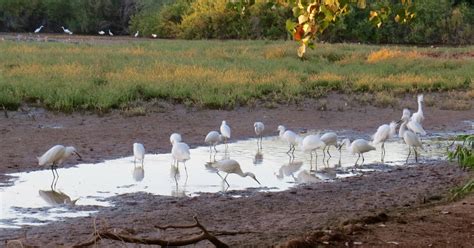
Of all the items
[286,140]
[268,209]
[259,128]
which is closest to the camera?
[268,209]

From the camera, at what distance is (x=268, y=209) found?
32.9ft

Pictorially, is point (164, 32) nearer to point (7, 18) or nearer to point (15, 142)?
point (7, 18)

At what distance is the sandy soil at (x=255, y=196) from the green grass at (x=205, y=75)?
0.67 m

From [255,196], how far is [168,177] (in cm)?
201

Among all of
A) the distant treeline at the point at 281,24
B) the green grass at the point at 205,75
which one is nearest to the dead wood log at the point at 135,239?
the green grass at the point at 205,75

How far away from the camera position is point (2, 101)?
1761 centimetres

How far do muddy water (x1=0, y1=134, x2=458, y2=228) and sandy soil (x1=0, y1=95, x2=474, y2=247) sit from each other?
1.42 feet

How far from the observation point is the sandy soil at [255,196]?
26.0 ft

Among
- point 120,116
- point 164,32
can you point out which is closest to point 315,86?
point 120,116

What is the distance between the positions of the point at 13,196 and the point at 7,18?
5273cm

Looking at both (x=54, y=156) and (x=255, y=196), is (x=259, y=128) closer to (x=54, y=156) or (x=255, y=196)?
(x=54, y=156)

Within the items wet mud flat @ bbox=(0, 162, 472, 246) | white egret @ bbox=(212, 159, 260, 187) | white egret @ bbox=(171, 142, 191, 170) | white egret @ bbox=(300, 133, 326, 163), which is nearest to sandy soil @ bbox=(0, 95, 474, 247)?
wet mud flat @ bbox=(0, 162, 472, 246)

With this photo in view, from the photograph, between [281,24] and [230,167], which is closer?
[230,167]

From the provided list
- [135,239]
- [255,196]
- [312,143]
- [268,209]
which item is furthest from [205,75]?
[135,239]
